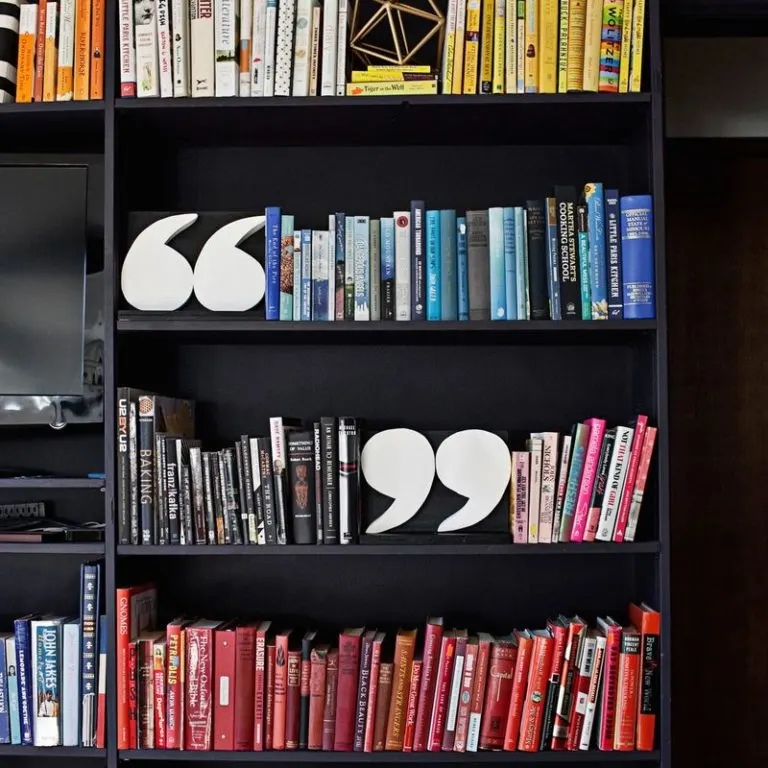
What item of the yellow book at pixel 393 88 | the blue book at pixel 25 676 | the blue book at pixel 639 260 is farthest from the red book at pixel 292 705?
the yellow book at pixel 393 88

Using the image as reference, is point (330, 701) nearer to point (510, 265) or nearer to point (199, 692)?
point (199, 692)

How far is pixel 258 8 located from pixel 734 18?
105 centimetres

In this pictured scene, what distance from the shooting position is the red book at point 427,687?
178 centimetres

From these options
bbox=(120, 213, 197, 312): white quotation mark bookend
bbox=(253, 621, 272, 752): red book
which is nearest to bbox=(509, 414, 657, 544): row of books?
bbox=(253, 621, 272, 752): red book

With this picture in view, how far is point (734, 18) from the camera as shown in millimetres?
2066

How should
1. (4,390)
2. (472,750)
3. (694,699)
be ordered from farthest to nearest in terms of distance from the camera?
(694,699) < (4,390) < (472,750)

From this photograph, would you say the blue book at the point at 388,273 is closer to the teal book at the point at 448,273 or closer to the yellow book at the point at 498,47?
the teal book at the point at 448,273

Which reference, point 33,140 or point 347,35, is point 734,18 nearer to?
point 347,35

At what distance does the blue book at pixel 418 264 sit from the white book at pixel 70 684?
910 mm

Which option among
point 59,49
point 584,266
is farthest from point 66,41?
point 584,266

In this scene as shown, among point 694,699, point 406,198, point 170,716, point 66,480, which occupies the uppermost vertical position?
point 406,198

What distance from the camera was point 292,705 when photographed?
5.87 feet

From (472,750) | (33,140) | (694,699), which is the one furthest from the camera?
(694,699)

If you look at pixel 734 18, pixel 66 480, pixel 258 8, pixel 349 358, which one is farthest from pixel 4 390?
pixel 734 18
